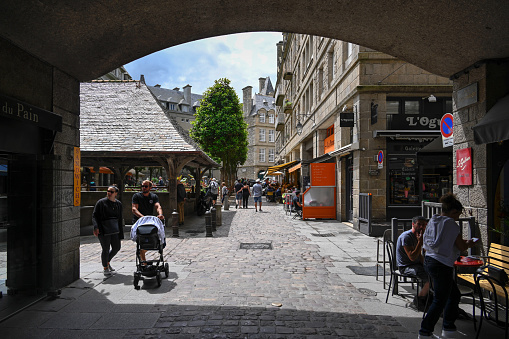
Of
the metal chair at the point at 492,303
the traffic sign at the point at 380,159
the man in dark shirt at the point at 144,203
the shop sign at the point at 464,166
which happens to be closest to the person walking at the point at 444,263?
the metal chair at the point at 492,303

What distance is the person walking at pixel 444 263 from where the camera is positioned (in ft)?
12.7

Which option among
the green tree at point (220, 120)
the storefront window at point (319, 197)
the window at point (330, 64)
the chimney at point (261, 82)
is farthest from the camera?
the chimney at point (261, 82)

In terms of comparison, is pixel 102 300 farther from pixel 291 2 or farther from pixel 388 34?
pixel 388 34

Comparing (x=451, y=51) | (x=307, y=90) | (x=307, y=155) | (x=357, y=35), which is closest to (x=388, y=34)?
(x=357, y=35)

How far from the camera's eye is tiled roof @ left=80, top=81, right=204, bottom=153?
1348cm

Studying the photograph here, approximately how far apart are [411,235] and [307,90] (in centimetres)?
2067

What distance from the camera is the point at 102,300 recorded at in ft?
17.5

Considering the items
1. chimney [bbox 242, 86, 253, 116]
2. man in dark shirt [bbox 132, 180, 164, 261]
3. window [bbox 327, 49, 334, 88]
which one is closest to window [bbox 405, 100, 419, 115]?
window [bbox 327, 49, 334, 88]

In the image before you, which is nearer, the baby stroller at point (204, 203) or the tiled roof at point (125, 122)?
the tiled roof at point (125, 122)

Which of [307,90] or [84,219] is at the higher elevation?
[307,90]

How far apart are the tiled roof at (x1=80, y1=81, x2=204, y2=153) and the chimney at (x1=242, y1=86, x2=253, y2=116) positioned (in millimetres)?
55149

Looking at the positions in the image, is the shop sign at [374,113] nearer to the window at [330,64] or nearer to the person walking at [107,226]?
the window at [330,64]

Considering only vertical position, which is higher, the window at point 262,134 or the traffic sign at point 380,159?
the window at point 262,134

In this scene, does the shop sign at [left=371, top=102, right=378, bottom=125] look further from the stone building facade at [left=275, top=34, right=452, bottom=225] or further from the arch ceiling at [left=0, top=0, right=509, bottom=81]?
the arch ceiling at [left=0, top=0, right=509, bottom=81]
